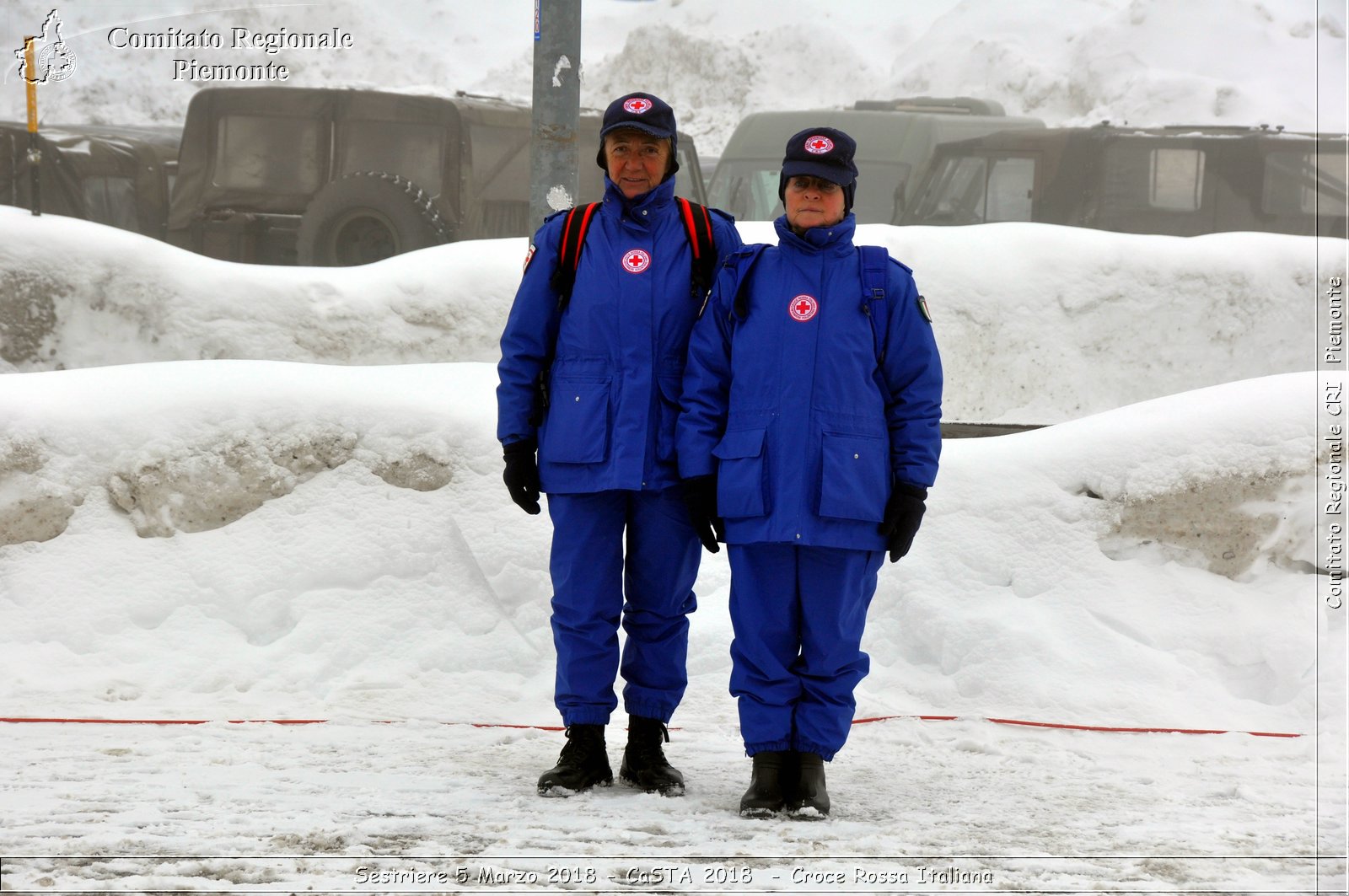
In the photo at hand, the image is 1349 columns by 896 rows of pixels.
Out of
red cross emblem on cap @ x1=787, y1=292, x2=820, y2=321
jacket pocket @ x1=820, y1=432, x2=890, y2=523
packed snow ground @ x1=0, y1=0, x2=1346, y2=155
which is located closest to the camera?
jacket pocket @ x1=820, y1=432, x2=890, y2=523

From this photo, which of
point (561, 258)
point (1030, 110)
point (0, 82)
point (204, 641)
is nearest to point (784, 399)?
point (561, 258)

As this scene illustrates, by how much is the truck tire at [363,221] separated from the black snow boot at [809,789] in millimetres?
7972

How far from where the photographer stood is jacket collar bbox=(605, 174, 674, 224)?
11.4 ft

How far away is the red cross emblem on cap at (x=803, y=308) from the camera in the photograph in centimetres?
332

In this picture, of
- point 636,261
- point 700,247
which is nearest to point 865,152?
point 700,247

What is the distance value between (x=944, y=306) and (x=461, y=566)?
14.5 feet

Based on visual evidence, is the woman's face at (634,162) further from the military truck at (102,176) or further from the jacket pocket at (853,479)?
the military truck at (102,176)

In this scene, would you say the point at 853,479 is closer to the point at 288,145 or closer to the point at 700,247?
the point at 700,247

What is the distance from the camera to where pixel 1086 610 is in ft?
15.8

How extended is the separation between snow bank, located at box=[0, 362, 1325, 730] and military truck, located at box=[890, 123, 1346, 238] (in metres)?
7.51

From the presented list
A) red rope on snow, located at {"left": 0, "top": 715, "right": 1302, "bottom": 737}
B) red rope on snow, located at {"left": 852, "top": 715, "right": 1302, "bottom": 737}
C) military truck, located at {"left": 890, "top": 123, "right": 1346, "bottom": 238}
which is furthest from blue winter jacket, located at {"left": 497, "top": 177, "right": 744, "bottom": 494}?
military truck, located at {"left": 890, "top": 123, "right": 1346, "bottom": 238}

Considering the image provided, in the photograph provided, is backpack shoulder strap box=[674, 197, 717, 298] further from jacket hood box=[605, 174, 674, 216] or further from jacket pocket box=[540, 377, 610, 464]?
jacket pocket box=[540, 377, 610, 464]

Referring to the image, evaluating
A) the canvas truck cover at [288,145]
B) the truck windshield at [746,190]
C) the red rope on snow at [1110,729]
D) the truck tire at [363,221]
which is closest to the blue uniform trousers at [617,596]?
the red rope on snow at [1110,729]

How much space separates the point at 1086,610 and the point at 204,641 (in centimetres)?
303
